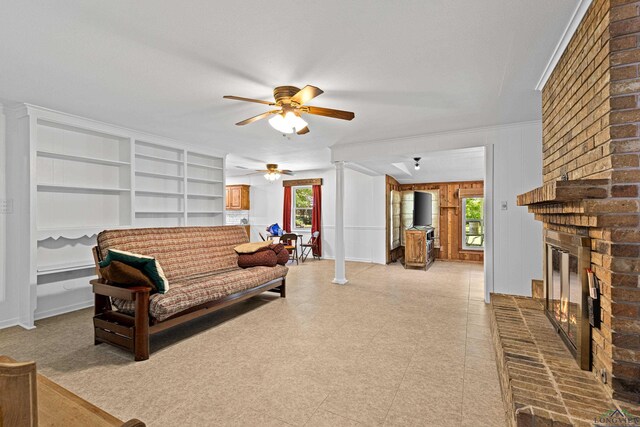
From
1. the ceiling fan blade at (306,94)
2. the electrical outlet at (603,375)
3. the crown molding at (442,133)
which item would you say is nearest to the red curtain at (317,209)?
the crown molding at (442,133)

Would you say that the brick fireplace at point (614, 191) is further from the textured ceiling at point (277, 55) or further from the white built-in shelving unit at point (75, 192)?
the white built-in shelving unit at point (75, 192)

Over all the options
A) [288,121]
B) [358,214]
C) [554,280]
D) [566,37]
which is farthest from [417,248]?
[566,37]

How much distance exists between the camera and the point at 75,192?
13.0 feet

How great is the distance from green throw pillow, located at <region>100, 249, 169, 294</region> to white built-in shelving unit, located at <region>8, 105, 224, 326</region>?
1451 millimetres

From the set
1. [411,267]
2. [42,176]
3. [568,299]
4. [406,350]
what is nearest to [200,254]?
[42,176]

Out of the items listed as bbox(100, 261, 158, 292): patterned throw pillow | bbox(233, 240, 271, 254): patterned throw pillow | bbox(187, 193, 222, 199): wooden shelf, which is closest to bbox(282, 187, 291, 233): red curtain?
bbox(187, 193, 222, 199): wooden shelf

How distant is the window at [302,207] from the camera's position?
8.31m

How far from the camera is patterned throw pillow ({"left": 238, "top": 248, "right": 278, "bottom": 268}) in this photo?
3.96 meters

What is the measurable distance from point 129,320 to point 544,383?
2906mm

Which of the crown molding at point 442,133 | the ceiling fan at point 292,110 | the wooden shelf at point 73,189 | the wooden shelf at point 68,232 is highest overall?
the crown molding at point 442,133

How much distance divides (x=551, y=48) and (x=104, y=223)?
521cm

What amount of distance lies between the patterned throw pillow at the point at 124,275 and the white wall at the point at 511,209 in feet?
12.9

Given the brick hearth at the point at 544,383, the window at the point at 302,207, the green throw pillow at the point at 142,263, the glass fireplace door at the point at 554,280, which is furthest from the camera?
the window at the point at 302,207

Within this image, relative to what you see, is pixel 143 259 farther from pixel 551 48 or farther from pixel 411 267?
pixel 411 267
